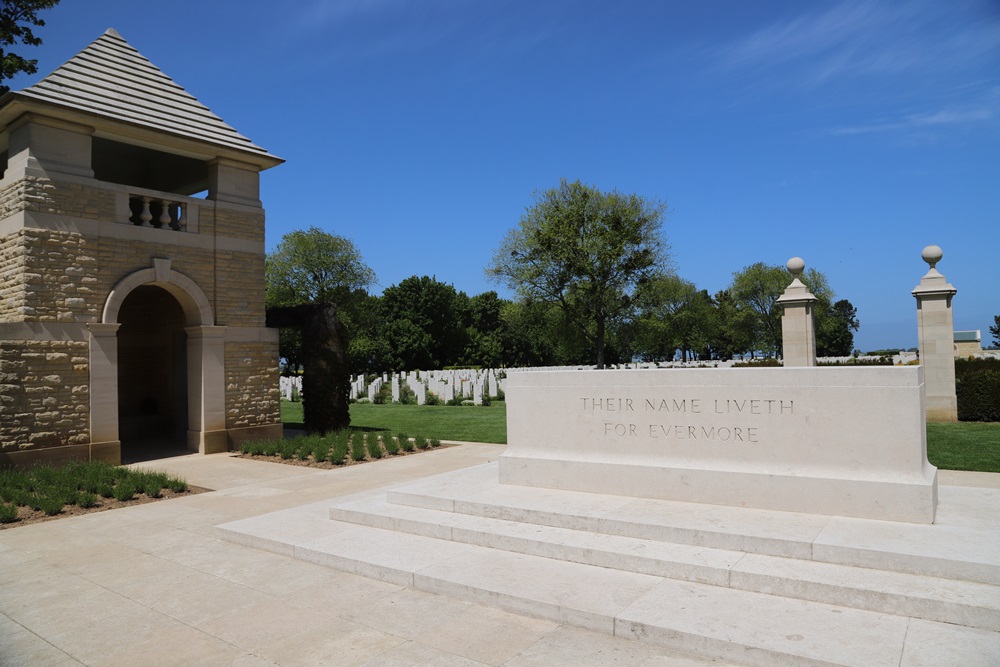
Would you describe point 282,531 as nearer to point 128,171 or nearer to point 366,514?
point 366,514

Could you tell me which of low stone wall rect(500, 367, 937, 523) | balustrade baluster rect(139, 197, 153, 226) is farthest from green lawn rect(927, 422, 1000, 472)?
balustrade baluster rect(139, 197, 153, 226)

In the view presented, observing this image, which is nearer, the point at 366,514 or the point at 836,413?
the point at 836,413

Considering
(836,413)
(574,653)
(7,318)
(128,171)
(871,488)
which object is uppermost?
(128,171)

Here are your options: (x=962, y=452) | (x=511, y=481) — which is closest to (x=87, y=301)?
(x=511, y=481)

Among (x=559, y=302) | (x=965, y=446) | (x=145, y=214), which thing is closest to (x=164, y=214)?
(x=145, y=214)

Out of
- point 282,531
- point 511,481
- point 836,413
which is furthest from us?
point 511,481

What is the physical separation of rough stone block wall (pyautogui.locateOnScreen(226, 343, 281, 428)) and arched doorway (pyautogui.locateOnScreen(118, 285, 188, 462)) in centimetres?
238

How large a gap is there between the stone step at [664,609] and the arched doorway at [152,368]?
492 inches

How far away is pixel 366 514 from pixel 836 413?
16.5 feet

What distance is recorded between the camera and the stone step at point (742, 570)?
4238mm

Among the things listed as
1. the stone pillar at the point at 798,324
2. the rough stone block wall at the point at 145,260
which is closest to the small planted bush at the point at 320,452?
the rough stone block wall at the point at 145,260

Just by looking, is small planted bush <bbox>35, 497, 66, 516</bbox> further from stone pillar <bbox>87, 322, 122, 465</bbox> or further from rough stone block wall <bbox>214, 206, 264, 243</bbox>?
rough stone block wall <bbox>214, 206, 264, 243</bbox>

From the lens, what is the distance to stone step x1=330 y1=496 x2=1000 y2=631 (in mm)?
4238

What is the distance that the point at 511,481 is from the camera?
25.6 feet
